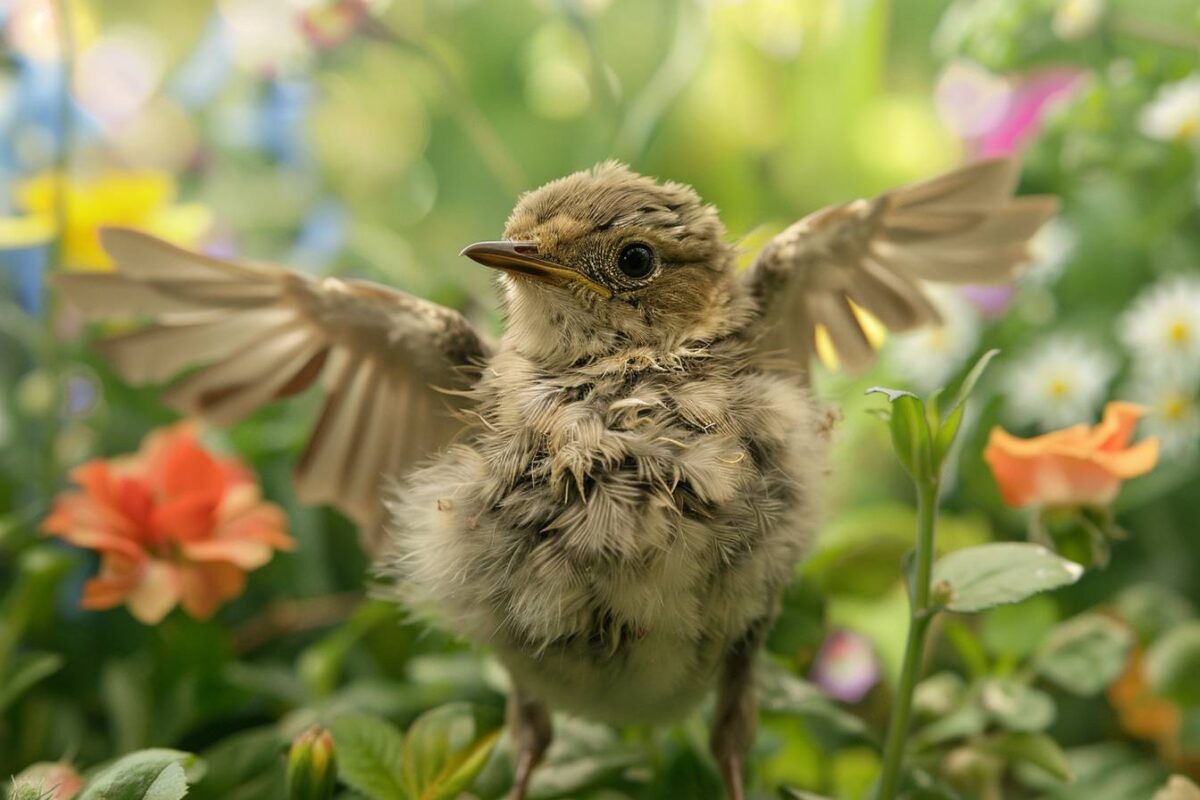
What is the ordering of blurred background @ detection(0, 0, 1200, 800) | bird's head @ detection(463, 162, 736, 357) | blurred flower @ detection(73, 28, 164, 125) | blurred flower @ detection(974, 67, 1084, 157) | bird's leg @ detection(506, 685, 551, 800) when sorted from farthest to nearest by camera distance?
1. blurred flower @ detection(73, 28, 164, 125)
2. blurred flower @ detection(974, 67, 1084, 157)
3. blurred background @ detection(0, 0, 1200, 800)
4. bird's leg @ detection(506, 685, 551, 800)
5. bird's head @ detection(463, 162, 736, 357)

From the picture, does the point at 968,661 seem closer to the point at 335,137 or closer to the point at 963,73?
the point at 963,73

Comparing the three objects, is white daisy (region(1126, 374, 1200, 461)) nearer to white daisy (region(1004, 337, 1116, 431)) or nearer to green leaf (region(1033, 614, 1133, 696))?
white daisy (region(1004, 337, 1116, 431))

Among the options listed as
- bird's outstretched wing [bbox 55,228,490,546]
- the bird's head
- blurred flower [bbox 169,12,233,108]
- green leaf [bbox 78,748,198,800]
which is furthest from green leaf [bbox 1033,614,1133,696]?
blurred flower [bbox 169,12,233,108]

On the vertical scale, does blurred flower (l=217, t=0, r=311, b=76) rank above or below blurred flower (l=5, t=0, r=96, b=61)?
above

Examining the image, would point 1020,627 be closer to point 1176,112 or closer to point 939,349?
point 939,349

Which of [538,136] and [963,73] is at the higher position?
[963,73]

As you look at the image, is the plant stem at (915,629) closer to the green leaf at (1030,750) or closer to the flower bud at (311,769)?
the green leaf at (1030,750)

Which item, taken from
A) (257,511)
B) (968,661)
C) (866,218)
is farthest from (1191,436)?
Answer: (257,511)
